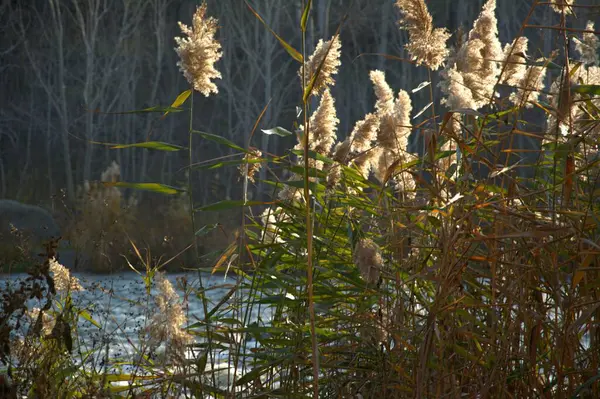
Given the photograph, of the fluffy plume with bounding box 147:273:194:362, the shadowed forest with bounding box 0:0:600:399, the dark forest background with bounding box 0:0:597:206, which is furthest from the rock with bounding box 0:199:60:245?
the fluffy plume with bounding box 147:273:194:362

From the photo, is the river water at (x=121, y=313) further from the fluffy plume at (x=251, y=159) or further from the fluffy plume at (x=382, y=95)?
the fluffy plume at (x=382, y=95)

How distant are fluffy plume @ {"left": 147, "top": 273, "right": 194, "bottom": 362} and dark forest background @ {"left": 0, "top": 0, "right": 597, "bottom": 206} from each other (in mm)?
18026

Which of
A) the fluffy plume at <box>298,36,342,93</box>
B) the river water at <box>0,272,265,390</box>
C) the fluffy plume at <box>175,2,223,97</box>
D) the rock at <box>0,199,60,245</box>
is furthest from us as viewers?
the rock at <box>0,199,60,245</box>

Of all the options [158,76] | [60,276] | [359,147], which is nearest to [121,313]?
[60,276]

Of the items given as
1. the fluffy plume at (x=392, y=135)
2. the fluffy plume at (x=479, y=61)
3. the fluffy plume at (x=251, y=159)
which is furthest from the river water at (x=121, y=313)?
the fluffy plume at (x=479, y=61)

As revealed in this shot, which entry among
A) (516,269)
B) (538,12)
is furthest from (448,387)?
(538,12)

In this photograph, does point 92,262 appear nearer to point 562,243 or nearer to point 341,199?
point 341,199

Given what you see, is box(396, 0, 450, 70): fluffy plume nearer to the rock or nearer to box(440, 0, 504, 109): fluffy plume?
box(440, 0, 504, 109): fluffy plume

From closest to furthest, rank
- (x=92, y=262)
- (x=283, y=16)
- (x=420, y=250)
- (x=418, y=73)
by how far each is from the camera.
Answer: (x=420, y=250) → (x=92, y=262) → (x=418, y=73) → (x=283, y=16)

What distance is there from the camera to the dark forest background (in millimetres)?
22141

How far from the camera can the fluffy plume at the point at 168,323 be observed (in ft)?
5.37

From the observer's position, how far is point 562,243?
1.89 metres

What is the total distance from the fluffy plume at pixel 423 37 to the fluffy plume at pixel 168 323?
918 millimetres

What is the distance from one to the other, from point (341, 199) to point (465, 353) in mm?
711
